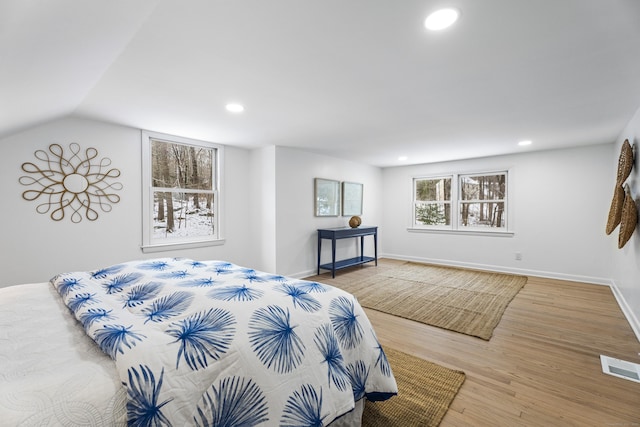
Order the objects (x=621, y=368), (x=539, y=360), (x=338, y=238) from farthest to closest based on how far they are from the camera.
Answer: (x=338, y=238) → (x=539, y=360) → (x=621, y=368)

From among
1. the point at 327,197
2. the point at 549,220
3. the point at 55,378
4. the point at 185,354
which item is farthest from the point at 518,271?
the point at 55,378

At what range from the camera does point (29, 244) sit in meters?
2.84

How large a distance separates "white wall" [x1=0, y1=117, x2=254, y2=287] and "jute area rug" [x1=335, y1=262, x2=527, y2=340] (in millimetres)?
2715

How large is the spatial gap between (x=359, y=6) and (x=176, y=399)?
1798mm

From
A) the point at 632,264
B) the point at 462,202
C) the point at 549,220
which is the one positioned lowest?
the point at 632,264

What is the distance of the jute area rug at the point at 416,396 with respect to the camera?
5.17 ft

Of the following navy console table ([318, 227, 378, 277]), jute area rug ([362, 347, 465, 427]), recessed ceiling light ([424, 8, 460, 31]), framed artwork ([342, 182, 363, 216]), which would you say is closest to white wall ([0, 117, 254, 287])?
navy console table ([318, 227, 378, 277])

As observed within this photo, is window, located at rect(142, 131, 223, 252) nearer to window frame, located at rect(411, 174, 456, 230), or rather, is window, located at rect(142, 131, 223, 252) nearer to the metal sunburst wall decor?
the metal sunburst wall decor

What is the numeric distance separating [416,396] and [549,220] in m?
4.40

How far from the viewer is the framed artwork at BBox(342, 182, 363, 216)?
219 inches

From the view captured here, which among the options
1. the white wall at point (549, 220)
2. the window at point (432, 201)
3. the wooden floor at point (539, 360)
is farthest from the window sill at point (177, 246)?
the white wall at point (549, 220)

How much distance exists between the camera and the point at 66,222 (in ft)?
10.0

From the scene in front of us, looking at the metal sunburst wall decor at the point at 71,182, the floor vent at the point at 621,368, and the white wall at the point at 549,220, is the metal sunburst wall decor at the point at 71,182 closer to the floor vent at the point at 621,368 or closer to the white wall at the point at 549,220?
the floor vent at the point at 621,368

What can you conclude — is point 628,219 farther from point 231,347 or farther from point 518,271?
point 231,347
